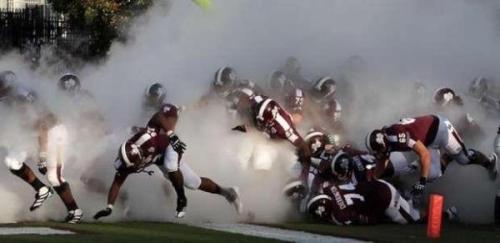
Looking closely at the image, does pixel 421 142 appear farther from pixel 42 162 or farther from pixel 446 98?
pixel 42 162

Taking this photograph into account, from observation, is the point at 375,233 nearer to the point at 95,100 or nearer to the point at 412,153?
the point at 412,153

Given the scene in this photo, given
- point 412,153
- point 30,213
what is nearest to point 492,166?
point 412,153

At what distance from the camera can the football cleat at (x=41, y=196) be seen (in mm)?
13984

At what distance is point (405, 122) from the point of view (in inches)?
606

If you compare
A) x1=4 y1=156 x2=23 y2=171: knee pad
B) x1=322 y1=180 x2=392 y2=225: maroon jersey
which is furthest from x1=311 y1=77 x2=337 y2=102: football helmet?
x1=4 y1=156 x2=23 y2=171: knee pad

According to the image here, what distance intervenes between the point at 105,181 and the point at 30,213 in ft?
2.92

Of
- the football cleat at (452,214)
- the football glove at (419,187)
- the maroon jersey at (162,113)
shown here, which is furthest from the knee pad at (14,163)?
the football cleat at (452,214)

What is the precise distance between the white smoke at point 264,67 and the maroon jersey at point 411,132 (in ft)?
3.49

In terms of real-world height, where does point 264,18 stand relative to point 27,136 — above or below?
above

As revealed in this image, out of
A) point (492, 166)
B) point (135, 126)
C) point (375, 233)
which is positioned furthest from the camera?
point (492, 166)

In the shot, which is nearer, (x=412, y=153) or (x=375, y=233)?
(x=375, y=233)

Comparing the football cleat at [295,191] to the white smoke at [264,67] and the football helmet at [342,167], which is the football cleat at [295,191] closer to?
the white smoke at [264,67]

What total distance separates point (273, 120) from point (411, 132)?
157 centimetres

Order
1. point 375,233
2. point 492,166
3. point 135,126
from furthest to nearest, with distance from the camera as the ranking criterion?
1. point 492,166
2. point 135,126
3. point 375,233
